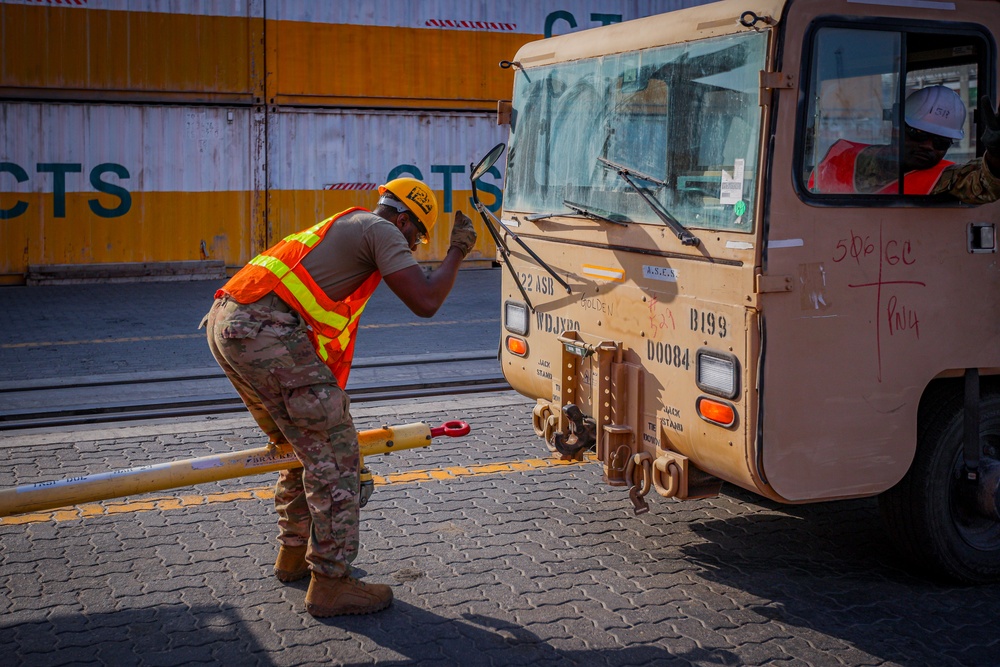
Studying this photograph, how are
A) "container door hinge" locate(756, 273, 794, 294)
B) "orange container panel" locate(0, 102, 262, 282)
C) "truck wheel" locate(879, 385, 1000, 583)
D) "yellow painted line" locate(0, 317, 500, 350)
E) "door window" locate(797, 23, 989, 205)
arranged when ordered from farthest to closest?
1. "orange container panel" locate(0, 102, 262, 282)
2. "yellow painted line" locate(0, 317, 500, 350)
3. "truck wheel" locate(879, 385, 1000, 583)
4. "door window" locate(797, 23, 989, 205)
5. "container door hinge" locate(756, 273, 794, 294)

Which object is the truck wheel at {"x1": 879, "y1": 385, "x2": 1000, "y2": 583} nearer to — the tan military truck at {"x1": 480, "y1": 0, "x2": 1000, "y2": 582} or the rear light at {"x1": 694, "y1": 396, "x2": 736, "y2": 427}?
the tan military truck at {"x1": 480, "y1": 0, "x2": 1000, "y2": 582}

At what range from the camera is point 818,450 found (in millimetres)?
4375

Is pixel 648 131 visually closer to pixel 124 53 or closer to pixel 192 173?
pixel 192 173

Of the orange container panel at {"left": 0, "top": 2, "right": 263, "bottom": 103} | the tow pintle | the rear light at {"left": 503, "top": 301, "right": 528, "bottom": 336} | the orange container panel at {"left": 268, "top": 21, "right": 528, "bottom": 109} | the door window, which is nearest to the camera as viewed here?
the door window

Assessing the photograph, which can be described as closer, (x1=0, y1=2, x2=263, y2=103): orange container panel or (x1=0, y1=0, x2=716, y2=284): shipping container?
(x1=0, y1=2, x2=263, y2=103): orange container panel

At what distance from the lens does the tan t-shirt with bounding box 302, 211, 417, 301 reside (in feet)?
14.3

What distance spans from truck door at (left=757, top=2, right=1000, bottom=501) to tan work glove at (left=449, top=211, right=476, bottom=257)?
3.93ft

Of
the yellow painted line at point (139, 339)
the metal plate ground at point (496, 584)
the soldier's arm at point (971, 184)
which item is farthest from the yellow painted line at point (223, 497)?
the yellow painted line at point (139, 339)

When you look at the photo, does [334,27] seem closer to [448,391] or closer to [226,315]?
[448,391]

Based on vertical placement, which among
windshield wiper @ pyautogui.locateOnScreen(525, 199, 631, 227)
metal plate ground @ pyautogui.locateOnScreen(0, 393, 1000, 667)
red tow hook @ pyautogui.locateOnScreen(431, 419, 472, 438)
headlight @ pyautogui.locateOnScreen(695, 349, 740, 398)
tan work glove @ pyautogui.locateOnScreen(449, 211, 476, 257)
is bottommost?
metal plate ground @ pyautogui.locateOnScreen(0, 393, 1000, 667)

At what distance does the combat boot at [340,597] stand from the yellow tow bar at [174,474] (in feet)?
1.63

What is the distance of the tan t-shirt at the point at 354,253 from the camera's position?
436cm

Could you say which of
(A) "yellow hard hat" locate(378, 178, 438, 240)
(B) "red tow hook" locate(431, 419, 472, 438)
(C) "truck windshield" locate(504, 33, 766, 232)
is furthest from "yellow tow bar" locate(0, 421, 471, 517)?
(C) "truck windshield" locate(504, 33, 766, 232)

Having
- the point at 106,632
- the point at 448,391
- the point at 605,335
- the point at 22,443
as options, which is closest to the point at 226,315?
the point at 106,632
